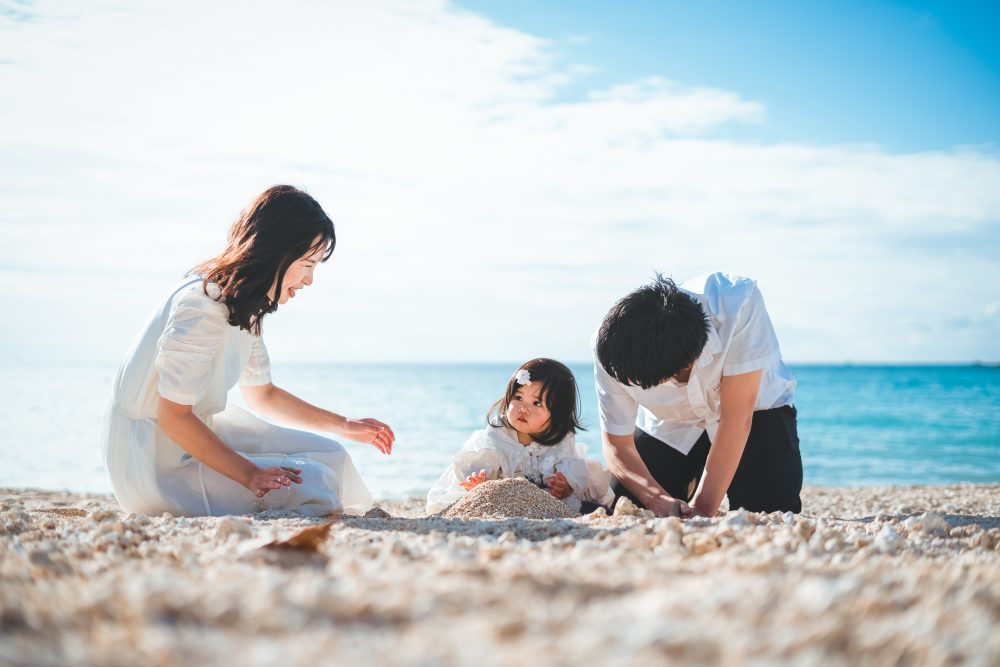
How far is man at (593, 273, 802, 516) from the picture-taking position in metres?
3.60

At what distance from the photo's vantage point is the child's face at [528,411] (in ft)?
17.7

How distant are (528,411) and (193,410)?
217 centimetres

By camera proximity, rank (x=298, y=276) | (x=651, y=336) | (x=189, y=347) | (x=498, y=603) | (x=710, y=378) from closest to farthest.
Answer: (x=498, y=603), (x=651, y=336), (x=189, y=347), (x=298, y=276), (x=710, y=378)

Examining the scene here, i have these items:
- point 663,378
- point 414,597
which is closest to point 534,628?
point 414,597

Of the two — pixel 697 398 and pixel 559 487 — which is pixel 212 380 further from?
Answer: pixel 697 398

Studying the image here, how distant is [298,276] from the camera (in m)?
4.03

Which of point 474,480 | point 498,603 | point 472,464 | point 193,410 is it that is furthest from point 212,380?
point 498,603

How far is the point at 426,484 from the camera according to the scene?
1145 cm

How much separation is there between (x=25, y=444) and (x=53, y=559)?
13673 millimetres

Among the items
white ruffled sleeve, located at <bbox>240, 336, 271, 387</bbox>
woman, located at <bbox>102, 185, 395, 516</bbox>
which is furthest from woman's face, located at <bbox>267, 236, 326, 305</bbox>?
white ruffled sleeve, located at <bbox>240, 336, 271, 387</bbox>

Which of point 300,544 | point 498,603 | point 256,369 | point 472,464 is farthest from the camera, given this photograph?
point 472,464

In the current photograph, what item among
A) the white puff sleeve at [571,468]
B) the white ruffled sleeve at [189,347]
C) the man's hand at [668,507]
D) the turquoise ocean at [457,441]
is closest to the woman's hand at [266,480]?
the white ruffled sleeve at [189,347]

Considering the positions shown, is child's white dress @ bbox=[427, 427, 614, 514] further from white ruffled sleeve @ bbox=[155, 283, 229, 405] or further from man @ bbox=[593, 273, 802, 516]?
white ruffled sleeve @ bbox=[155, 283, 229, 405]

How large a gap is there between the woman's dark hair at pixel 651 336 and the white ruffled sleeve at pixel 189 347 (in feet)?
6.02
